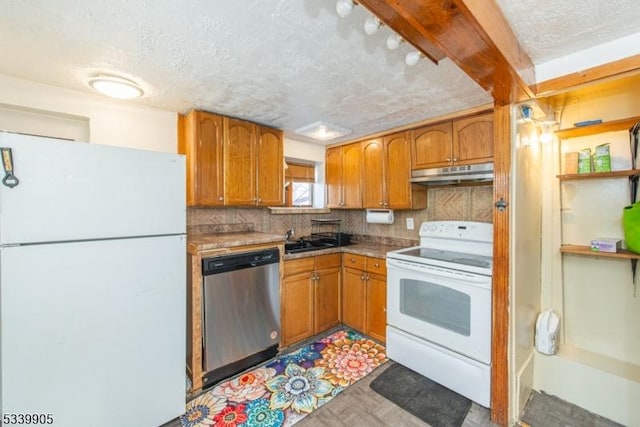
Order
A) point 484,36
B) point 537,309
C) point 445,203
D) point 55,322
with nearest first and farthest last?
point 484,36, point 55,322, point 537,309, point 445,203

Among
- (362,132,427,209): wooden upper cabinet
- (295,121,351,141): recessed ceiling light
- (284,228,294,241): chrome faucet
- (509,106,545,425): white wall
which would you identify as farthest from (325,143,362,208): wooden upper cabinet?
(509,106,545,425): white wall

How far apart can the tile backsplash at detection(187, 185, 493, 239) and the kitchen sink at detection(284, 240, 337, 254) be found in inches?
9.4

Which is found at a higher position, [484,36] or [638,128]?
[484,36]

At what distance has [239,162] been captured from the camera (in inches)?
101

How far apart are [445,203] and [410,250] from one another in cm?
68

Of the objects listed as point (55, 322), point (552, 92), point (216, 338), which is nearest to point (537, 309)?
point (552, 92)

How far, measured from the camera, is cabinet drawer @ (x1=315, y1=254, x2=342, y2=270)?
2834 mm

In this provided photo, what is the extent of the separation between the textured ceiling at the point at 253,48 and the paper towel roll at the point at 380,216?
120 centimetres

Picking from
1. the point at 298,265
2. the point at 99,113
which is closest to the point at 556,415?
the point at 298,265

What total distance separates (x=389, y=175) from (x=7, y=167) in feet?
8.96

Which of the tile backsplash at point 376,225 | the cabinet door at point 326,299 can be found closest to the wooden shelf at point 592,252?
the tile backsplash at point 376,225

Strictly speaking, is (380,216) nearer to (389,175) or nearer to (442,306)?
(389,175)

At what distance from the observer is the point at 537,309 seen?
2.09 metres

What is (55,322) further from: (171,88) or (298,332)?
(298,332)
